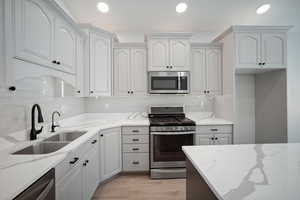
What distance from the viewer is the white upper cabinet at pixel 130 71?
292cm

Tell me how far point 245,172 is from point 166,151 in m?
1.81

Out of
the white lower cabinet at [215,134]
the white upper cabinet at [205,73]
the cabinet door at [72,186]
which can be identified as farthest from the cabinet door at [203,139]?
the cabinet door at [72,186]

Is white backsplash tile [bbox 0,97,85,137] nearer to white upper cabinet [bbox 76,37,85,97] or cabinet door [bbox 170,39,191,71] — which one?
white upper cabinet [bbox 76,37,85,97]

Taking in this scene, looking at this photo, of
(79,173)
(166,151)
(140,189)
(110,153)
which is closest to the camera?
(79,173)

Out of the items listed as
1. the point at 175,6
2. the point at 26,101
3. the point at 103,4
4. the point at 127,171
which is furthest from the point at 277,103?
the point at 26,101

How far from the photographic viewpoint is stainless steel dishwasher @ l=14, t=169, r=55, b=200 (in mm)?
810

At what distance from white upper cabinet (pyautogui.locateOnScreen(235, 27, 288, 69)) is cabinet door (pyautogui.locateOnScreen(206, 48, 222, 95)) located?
443 mm

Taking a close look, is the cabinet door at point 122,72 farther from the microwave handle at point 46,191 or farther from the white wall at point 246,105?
the white wall at point 246,105

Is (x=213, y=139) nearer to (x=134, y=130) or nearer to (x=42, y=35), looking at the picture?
(x=134, y=130)

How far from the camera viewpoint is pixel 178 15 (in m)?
2.86

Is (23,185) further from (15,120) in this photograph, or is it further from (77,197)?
(15,120)

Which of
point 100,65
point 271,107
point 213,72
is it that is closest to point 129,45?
point 100,65

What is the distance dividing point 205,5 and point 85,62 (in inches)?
88.0

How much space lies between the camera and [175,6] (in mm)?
2691
